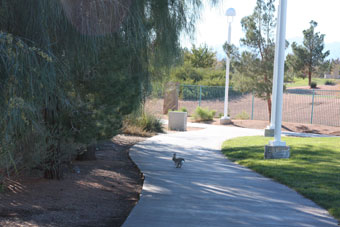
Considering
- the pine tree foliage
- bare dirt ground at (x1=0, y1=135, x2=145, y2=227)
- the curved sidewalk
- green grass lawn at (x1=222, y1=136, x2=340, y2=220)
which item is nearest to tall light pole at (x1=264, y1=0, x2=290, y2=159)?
green grass lawn at (x1=222, y1=136, x2=340, y2=220)

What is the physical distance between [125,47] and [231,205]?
3317 mm

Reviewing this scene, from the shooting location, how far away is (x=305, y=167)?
32.5 feet

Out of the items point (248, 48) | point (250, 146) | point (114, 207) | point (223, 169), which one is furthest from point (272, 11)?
point (114, 207)

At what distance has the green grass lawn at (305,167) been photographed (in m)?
7.39

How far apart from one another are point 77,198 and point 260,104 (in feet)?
94.6

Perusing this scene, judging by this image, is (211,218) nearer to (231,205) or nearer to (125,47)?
(231,205)

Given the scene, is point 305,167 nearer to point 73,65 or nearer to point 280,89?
point 280,89

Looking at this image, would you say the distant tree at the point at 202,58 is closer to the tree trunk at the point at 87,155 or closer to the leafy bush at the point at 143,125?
the leafy bush at the point at 143,125

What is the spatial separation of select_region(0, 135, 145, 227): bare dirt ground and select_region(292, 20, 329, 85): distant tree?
33912mm

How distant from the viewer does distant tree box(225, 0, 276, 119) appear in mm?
20812

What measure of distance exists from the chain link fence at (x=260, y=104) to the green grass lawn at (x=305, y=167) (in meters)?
14.7

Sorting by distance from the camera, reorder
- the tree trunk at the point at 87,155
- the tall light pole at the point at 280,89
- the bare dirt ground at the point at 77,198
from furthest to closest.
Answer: the tree trunk at the point at 87,155 < the tall light pole at the point at 280,89 < the bare dirt ground at the point at 77,198

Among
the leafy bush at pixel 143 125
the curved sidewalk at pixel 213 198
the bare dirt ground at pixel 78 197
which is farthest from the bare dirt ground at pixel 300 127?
the bare dirt ground at pixel 78 197

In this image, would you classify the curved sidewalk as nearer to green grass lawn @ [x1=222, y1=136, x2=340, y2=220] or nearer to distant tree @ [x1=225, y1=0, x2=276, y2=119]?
green grass lawn @ [x1=222, y1=136, x2=340, y2=220]
